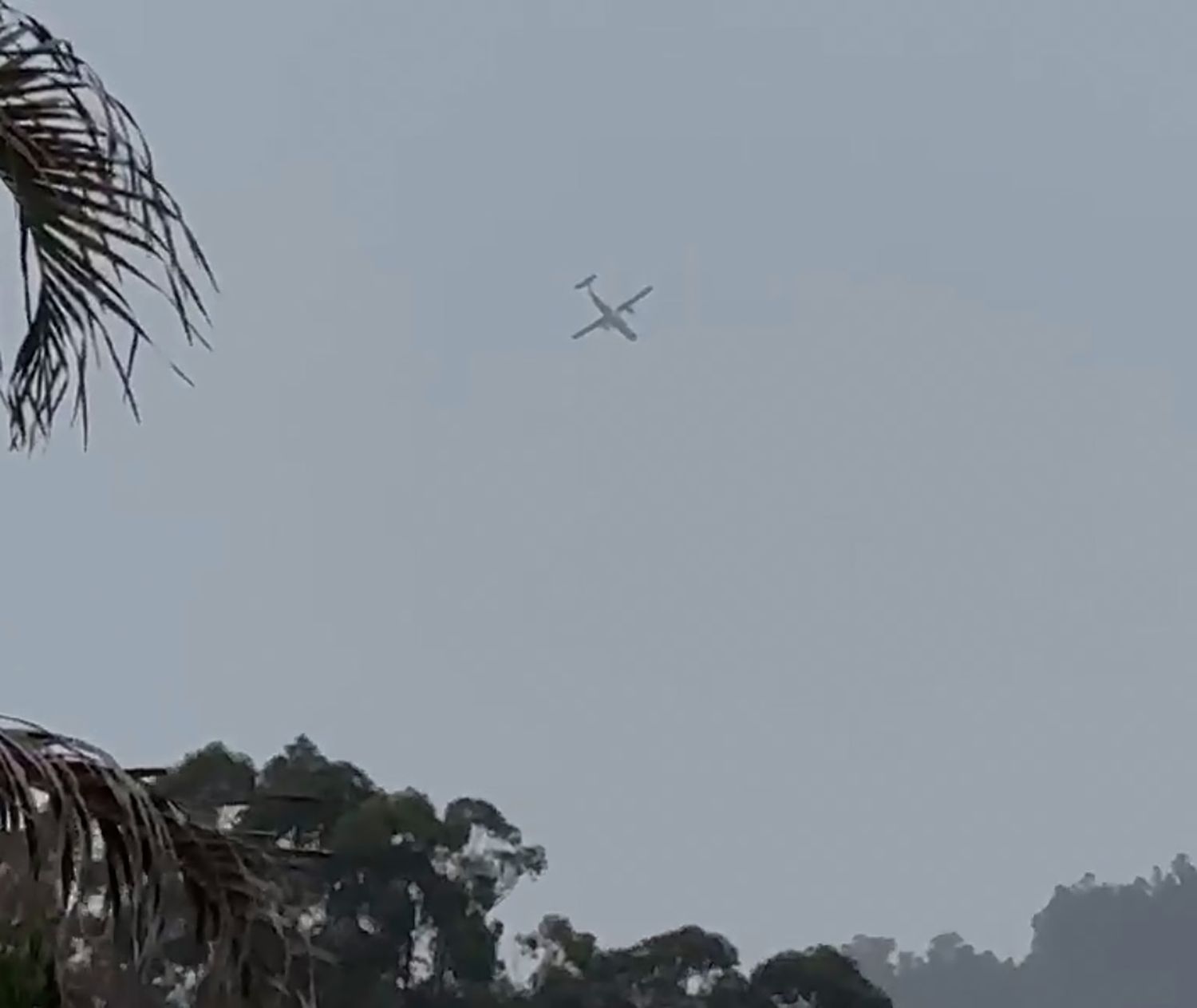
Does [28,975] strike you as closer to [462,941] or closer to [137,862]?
[137,862]

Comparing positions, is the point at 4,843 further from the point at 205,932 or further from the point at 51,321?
the point at 51,321

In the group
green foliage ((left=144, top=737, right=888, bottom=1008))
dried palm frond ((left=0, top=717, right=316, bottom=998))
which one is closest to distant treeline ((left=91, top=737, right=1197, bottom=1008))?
green foliage ((left=144, top=737, right=888, bottom=1008))

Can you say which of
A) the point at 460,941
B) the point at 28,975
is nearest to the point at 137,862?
the point at 28,975

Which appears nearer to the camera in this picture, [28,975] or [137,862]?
[28,975]

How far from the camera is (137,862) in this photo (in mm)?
2807

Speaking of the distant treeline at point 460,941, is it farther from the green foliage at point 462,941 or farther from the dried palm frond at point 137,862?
the dried palm frond at point 137,862

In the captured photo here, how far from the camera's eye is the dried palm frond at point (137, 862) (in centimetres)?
275

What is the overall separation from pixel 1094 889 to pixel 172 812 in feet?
306

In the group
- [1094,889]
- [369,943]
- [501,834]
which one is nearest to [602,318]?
[501,834]

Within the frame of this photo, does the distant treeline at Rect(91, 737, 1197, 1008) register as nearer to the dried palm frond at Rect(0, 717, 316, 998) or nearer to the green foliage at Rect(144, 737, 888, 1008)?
the green foliage at Rect(144, 737, 888, 1008)

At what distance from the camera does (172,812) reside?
9.58 ft

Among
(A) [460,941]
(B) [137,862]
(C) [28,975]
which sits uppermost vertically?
(A) [460,941]

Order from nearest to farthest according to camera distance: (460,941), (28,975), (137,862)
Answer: (28,975)
(137,862)
(460,941)

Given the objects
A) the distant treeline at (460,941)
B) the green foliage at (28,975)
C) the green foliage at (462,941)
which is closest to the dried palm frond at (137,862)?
the green foliage at (28,975)
